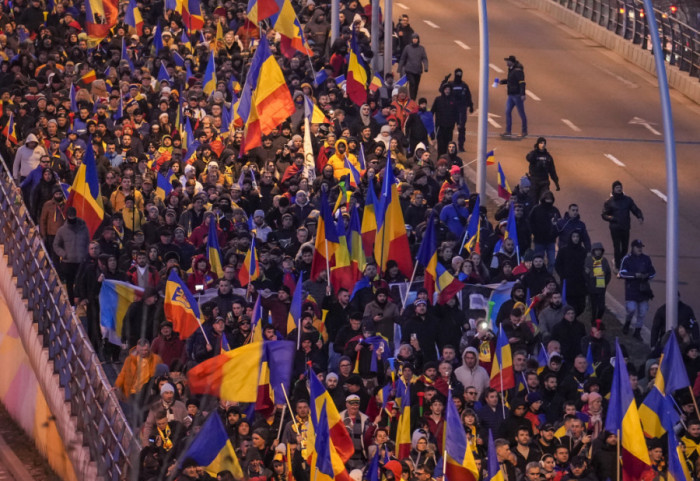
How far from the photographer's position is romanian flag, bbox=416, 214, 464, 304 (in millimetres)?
22719

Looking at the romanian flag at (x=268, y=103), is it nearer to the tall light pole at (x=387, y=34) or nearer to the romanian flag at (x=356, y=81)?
the romanian flag at (x=356, y=81)

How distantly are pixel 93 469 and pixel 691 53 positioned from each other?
23.9 m

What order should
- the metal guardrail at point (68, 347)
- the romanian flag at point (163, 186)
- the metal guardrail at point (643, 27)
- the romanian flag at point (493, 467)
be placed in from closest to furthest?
the romanian flag at point (493, 467) < the metal guardrail at point (68, 347) < the romanian flag at point (163, 186) < the metal guardrail at point (643, 27)

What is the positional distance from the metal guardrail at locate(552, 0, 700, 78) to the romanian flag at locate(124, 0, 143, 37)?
12.2 m

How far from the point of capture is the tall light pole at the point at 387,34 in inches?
1435

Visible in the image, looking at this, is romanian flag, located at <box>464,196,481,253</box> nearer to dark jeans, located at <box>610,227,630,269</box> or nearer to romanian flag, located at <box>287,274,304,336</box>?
dark jeans, located at <box>610,227,630,269</box>

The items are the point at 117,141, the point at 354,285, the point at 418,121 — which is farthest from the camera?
the point at 418,121

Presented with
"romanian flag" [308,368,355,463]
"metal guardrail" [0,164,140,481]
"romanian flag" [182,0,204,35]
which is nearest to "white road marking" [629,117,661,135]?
"romanian flag" [182,0,204,35]

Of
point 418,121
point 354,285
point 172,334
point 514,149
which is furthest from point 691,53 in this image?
point 172,334

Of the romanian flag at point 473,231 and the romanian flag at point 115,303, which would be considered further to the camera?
the romanian flag at point 473,231

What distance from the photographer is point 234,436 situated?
19188 millimetres

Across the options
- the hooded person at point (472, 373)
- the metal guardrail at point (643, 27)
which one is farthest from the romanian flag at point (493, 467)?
the metal guardrail at point (643, 27)

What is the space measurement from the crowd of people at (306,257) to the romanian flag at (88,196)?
0.22 meters

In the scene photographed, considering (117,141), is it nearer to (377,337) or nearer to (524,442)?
(377,337)
